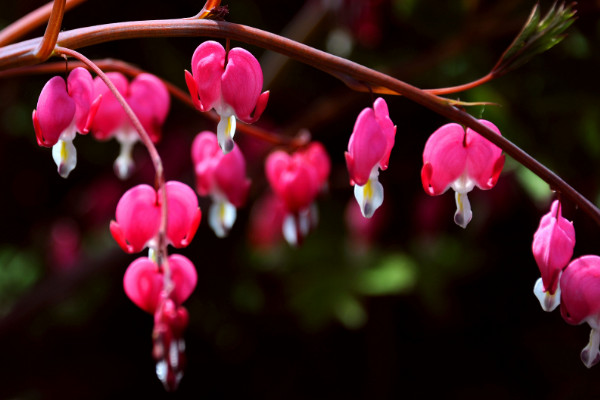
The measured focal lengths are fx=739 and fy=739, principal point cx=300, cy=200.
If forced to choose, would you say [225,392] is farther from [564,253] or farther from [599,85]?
[564,253]

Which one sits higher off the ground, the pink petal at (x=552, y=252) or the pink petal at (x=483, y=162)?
the pink petal at (x=483, y=162)

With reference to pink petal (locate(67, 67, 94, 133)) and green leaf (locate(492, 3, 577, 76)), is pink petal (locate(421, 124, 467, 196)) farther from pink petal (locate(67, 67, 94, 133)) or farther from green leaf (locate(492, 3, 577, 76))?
pink petal (locate(67, 67, 94, 133))

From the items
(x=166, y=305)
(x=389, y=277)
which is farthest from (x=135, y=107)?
(x=389, y=277)

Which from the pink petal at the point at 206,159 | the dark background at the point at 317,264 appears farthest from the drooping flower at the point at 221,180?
the dark background at the point at 317,264

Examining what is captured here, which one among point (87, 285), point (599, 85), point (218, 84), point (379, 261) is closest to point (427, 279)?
point (379, 261)

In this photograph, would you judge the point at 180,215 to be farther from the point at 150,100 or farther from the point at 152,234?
the point at 150,100

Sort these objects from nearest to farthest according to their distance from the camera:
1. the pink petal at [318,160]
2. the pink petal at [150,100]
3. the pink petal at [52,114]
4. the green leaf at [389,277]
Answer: the pink petal at [52,114], the pink petal at [150,100], the pink petal at [318,160], the green leaf at [389,277]

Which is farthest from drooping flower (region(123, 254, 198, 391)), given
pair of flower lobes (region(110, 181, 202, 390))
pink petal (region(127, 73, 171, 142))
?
pink petal (region(127, 73, 171, 142))

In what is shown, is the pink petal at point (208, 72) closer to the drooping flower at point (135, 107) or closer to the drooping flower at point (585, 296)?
the drooping flower at point (135, 107)
